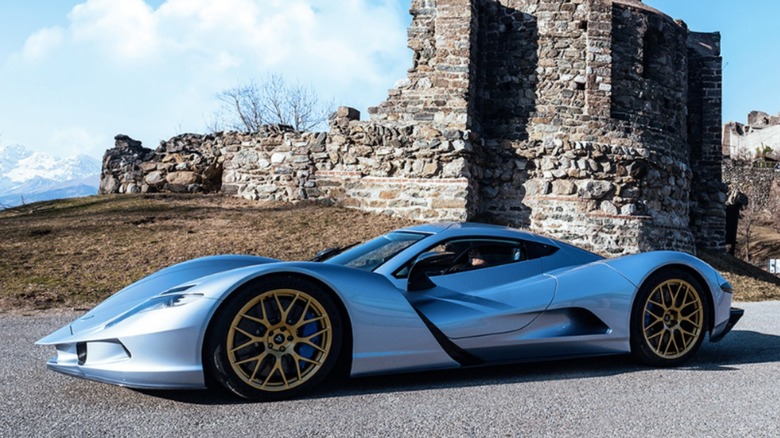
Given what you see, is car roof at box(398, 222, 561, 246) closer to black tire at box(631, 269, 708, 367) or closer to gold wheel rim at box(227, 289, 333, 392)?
black tire at box(631, 269, 708, 367)

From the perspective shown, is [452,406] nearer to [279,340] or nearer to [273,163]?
[279,340]

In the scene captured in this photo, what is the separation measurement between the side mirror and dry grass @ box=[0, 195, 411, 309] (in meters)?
6.11

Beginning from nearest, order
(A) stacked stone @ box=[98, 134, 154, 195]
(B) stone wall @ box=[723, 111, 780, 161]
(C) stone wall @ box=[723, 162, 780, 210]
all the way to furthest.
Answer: (A) stacked stone @ box=[98, 134, 154, 195], (C) stone wall @ box=[723, 162, 780, 210], (B) stone wall @ box=[723, 111, 780, 161]

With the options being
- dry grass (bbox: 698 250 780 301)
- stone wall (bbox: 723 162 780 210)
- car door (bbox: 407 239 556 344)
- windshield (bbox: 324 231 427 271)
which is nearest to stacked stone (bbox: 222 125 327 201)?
dry grass (bbox: 698 250 780 301)

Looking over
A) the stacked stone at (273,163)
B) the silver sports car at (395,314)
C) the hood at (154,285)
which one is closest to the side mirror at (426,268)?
the silver sports car at (395,314)

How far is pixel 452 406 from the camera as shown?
4.02 m

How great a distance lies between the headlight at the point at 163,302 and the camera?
4.07 meters

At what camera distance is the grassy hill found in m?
10.2

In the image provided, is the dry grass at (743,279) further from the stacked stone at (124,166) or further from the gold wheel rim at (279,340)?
the stacked stone at (124,166)

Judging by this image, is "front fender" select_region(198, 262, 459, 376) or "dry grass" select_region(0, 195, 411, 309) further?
"dry grass" select_region(0, 195, 411, 309)

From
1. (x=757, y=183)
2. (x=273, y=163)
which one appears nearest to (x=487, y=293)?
(x=273, y=163)

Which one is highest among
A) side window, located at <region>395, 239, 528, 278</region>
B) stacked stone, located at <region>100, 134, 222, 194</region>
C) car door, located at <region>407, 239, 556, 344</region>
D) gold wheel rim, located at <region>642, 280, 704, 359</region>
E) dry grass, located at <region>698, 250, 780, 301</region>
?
stacked stone, located at <region>100, 134, 222, 194</region>

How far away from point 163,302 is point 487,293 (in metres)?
2.09

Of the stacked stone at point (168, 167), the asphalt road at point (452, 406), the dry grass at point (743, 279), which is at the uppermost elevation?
the stacked stone at point (168, 167)
